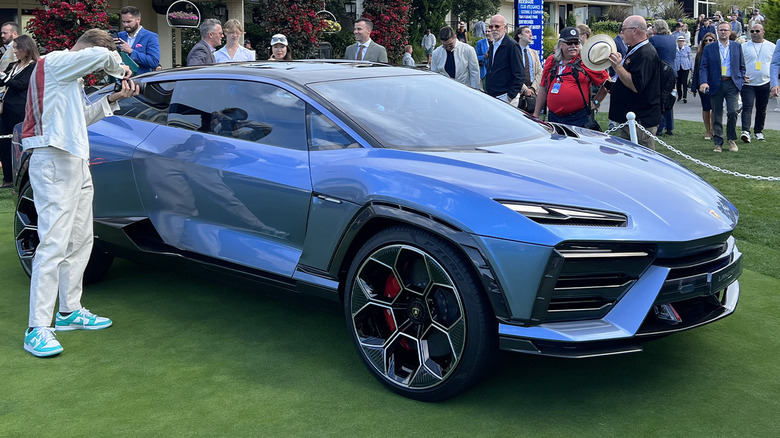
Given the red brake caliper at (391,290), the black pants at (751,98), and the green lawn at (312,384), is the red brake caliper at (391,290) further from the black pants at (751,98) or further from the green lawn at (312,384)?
the black pants at (751,98)

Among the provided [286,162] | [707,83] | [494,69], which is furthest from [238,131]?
[707,83]

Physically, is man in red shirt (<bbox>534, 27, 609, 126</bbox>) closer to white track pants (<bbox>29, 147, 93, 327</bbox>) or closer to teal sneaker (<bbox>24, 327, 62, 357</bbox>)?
white track pants (<bbox>29, 147, 93, 327</bbox>)

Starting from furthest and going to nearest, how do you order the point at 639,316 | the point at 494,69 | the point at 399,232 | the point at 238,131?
the point at 494,69, the point at 238,131, the point at 399,232, the point at 639,316

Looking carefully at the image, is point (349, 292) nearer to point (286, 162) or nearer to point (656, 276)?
point (286, 162)

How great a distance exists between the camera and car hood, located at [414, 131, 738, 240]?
349cm

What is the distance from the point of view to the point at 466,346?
3504 millimetres

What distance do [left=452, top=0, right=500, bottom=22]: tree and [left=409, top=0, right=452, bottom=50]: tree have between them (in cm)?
633

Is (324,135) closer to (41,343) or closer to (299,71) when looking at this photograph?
(299,71)

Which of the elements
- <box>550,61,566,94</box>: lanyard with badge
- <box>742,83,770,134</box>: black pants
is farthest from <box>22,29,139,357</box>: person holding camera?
<box>742,83,770,134</box>: black pants

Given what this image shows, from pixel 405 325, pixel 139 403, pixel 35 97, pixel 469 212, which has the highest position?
pixel 35 97

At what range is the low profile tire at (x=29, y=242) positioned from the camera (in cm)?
554

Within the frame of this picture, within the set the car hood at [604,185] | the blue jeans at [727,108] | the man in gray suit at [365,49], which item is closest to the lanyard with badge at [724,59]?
the blue jeans at [727,108]

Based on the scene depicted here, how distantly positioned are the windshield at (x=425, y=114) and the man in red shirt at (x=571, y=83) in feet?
8.77

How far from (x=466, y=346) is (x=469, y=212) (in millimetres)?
564
